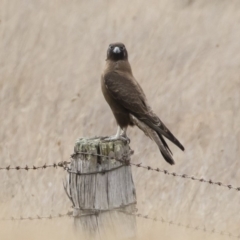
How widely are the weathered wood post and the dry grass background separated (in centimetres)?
581

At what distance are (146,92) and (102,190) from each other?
840 centimetres

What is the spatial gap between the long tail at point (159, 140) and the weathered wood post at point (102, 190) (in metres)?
1.03

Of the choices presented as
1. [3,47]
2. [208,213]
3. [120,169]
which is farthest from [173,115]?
[120,169]

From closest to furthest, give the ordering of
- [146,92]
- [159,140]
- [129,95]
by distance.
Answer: [159,140], [129,95], [146,92]

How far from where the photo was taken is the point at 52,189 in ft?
42.2

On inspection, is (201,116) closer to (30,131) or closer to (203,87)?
(203,87)

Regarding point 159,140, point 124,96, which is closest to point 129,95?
point 124,96

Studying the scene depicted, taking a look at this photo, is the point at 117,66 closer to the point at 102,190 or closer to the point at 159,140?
the point at 159,140

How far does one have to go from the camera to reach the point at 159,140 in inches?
260

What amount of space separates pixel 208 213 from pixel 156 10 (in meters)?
4.78

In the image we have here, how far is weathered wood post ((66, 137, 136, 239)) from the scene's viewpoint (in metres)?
5.02

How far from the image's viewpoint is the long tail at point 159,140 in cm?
616

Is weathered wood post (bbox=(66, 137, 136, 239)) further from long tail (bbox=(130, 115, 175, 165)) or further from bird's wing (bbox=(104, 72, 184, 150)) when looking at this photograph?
bird's wing (bbox=(104, 72, 184, 150))

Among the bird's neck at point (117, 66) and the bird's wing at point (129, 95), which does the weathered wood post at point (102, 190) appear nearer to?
the bird's wing at point (129, 95)
